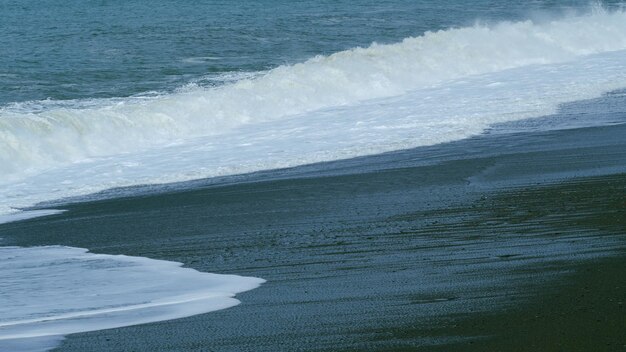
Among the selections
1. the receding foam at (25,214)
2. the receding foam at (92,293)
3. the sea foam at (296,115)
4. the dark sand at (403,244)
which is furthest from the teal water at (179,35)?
the receding foam at (92,293)

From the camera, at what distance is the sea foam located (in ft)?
46.3

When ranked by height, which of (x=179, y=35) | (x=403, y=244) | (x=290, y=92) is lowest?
(x=403, y=244)

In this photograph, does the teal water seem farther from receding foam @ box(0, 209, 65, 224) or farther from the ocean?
receding foam @ box(0, 209, 65, 224)

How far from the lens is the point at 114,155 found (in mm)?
15969

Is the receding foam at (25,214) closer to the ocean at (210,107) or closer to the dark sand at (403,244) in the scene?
the ocean at (210,107)

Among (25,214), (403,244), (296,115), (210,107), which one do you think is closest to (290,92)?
(296,115)

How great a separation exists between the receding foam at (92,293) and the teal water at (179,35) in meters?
12.4

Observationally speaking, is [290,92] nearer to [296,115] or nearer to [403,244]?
[296,115]

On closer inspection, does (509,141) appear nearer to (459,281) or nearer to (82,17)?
(459,281)

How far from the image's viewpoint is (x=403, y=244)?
27.9ft

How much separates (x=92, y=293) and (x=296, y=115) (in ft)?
37.5

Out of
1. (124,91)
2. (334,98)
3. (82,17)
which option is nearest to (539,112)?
(334,98)

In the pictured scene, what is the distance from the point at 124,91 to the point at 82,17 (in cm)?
1820

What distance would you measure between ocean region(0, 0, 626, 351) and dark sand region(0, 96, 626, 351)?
0.43 meters
